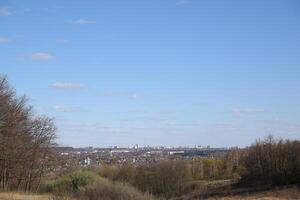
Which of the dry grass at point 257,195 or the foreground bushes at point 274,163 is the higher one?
the foreground bushes at point 274,163

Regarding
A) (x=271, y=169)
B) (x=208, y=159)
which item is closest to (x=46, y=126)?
(x=271, y=169)

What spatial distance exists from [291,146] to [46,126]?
38.3m

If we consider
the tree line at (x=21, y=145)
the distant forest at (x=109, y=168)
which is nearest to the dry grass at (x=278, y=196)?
the distant forest at (x=109, y=168)

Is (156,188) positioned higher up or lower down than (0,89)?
lower down

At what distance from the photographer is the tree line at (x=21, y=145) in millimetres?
42156

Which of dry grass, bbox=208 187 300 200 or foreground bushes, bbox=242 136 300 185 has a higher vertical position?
foreground bushes, bbox=242 136 300 185

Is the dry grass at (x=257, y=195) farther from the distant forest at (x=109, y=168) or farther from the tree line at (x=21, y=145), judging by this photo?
the tree line at (x=21, y=145)

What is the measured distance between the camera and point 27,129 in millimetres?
48500

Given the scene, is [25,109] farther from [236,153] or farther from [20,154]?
[236,153]

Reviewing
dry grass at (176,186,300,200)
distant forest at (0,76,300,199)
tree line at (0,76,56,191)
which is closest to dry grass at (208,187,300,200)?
dry grass at (176,186,300,200)

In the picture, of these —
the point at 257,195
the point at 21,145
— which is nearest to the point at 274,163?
the point at 257,195

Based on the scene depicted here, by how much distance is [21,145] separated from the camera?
46344 millimetres

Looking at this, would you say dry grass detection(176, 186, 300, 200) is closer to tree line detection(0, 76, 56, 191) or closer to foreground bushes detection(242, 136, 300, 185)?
foreground bushes detection(242, 136, 300, 185)

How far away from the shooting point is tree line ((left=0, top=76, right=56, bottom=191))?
42.2 metres
